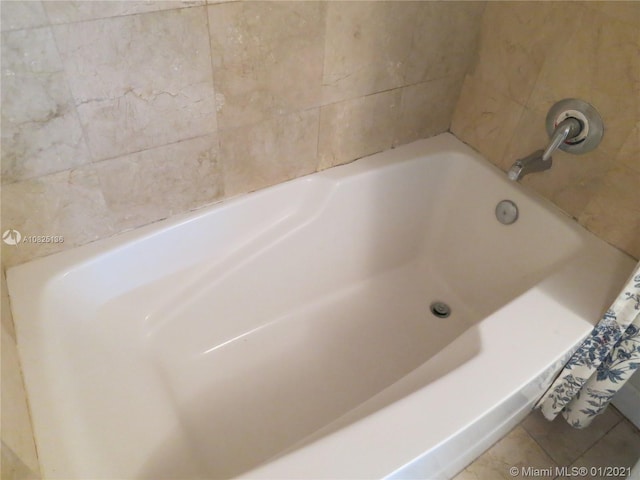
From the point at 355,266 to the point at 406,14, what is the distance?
756 mm

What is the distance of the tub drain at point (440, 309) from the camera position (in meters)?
1.45

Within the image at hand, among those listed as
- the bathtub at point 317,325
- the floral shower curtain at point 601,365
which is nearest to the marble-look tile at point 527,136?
the bathtub at point 317,325

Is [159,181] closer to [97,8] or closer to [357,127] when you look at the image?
[97,8]

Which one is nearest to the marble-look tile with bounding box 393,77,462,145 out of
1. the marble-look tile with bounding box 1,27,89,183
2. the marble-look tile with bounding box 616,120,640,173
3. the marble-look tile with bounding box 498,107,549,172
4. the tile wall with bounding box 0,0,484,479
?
the tile wall with bounding box 0,0,484,479

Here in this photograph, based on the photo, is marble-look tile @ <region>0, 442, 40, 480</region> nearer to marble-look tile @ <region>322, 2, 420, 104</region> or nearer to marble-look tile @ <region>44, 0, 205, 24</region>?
marble-look tile @ <region>44, 0, 205, 24</region>

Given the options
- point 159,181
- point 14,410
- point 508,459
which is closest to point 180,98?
point 159,181

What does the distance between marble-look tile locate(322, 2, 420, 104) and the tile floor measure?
3.48 feet

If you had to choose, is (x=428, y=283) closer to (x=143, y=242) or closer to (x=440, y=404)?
(x=440, y=404)

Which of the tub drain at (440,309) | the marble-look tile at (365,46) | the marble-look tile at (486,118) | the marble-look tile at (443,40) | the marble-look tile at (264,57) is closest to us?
the marble-look tile at (264,57)

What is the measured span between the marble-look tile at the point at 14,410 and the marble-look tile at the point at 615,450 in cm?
131

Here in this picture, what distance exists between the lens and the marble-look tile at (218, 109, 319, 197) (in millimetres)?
1111

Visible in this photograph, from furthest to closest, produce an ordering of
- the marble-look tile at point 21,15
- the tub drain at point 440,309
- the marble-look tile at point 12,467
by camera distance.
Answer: the tub drain at point 440,309, the marble-look tile at point 21,15, the marble-look tile at point 12,467

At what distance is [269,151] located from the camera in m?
1.17

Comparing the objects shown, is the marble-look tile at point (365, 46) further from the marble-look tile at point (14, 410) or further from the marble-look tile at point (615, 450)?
the marble-look tile at point (615, 450)
